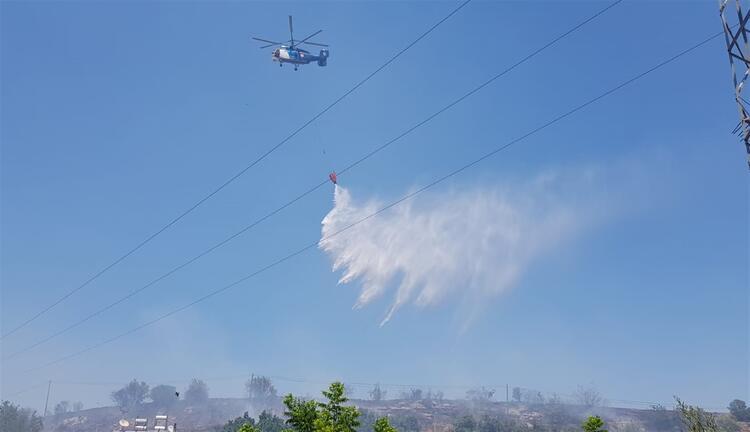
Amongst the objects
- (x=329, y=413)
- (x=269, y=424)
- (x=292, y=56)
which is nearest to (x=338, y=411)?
(x=329, y=413)

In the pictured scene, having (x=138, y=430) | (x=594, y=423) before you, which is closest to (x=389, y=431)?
(x=594, y=423)

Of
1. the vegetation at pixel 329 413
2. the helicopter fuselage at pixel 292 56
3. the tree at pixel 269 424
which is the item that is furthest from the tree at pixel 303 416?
the tree at pixel 269 424

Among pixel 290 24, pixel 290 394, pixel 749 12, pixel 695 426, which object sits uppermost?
pixel 290 24

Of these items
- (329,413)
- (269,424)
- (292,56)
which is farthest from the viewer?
(269,424)

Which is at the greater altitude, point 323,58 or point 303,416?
point 323,58

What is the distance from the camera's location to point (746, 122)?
4006 cm

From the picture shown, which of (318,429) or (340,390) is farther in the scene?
(340,390)

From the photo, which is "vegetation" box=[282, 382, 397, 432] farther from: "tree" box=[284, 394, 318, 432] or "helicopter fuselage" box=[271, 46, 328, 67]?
"helicopter fuselage" box=[271, 46, 328, 67]

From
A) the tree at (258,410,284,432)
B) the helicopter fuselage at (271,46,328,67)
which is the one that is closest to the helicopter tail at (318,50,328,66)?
the helicopter fuselage at (271,46,328,67)

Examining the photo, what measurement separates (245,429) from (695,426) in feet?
123

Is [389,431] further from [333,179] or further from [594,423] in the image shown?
[333,179]

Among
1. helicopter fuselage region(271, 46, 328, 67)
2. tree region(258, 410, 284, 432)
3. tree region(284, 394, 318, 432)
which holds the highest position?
helicopter fuselage region(271, 46, 328, 67)

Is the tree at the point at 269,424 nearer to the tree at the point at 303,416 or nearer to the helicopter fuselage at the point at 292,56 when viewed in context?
the helicopter fuselage at the point at 292,56

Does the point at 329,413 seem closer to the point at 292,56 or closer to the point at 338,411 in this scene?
the point at 338,411
